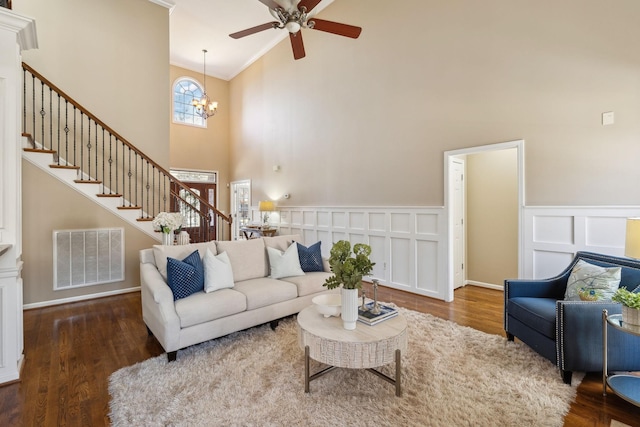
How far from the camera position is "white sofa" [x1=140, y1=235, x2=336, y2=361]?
265cm

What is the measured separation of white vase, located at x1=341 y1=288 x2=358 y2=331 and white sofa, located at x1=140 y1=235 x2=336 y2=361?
123cm

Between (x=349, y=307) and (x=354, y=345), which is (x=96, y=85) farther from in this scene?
(x=354, y=345)

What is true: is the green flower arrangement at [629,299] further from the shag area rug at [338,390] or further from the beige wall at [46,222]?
the beige wall at [46,222]

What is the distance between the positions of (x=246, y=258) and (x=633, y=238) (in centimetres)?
361

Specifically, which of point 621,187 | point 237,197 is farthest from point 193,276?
point 237,197

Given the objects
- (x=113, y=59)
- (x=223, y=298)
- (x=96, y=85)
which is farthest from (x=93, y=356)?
(x=113, y=59)

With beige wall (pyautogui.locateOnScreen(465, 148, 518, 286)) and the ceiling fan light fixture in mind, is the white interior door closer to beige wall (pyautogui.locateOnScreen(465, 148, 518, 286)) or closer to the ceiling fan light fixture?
beige wall (pyautogui.locateOnScreen(465, 148, 518, 286))

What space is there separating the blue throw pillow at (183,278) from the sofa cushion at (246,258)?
48 centimetres

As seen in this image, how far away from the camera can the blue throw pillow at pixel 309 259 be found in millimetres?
3900

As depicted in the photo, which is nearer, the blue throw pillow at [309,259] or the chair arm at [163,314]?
the chair arm at [163,314]

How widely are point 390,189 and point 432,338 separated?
2.58 metres

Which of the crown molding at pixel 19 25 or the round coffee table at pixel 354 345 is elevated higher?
the crown molding at pixel 19 25

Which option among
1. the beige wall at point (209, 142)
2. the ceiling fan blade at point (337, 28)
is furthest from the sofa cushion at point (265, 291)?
the beige wall at point (209, 142)

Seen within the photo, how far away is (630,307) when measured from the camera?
6.34 ft
